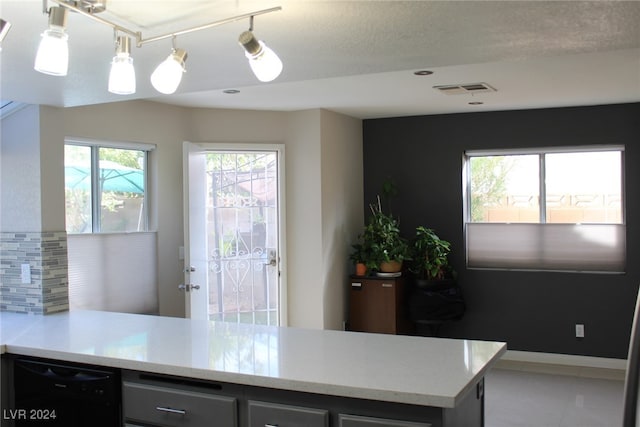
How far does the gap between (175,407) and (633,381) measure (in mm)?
1728

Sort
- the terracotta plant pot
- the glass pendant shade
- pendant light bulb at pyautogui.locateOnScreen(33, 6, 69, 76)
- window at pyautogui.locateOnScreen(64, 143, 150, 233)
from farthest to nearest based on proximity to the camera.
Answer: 1. the terracotta plant pot
2. window at pyautogui.locateOnScreen(64, 143, 150, 233)
3. the glass pendant shade
4. pendant light bulb at pyautogui.locateOnScreen(33, 6, 69, 76)

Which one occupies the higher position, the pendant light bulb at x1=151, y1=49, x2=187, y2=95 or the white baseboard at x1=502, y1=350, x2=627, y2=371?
the pendant light bulb at x1=151, y1=49, x2=187, y2=95

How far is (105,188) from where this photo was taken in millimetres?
4594

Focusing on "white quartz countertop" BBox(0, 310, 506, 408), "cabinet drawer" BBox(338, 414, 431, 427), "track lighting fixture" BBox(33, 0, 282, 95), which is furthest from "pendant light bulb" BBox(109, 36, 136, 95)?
"cabinet drawer" BBox(338, 414, 431, 427)

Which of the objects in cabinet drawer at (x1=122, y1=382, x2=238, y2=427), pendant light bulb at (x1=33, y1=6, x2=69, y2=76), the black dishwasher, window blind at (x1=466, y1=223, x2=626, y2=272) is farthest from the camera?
window blind at (x1=466, y1=223, x2=626, y2=272)

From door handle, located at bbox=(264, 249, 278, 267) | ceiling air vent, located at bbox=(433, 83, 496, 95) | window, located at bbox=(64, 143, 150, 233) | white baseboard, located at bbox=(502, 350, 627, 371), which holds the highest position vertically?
ceiling air vent, located at bbox=(433, 83, 496, 95)

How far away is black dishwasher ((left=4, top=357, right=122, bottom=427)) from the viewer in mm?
A: 2441

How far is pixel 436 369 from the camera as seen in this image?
211cm

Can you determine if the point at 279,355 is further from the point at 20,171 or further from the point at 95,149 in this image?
the point at 95,149

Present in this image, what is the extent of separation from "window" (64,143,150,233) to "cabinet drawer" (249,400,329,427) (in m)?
2.73

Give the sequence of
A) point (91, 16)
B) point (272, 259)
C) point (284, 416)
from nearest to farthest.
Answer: point (91, 16) → point (284, 416) → point (272, 259)

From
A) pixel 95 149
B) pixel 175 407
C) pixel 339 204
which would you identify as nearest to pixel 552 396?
pixel 339 204

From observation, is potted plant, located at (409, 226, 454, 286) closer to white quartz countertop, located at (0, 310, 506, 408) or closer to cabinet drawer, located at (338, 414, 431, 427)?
white quartz countertop, located at (0, 310, 506, 408)

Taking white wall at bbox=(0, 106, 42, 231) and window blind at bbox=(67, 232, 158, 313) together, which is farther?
window blind at bbox=(67, 232, 158, 313)
